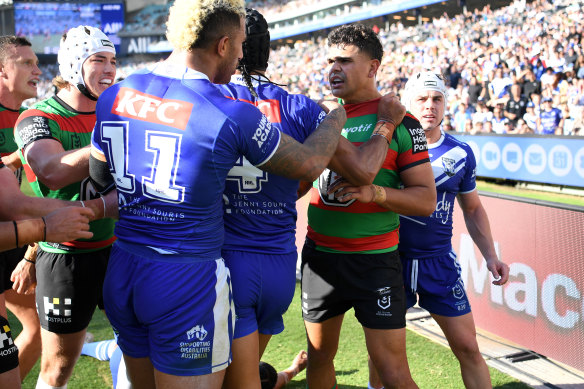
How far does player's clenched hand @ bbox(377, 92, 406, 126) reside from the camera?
316cm

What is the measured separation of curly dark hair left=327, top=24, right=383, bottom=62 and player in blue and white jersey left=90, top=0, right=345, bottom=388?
119cm

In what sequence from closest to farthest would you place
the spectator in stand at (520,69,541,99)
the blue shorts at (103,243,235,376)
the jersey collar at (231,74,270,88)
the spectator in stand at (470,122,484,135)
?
the blue shorts at (103,243,235,376), the jersey collar at (231,74,270,88), the spectator in stand at (520,69,541,99), the spectator in stand at (470,122,484,135)

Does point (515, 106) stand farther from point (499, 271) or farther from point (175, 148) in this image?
point (175, 148)

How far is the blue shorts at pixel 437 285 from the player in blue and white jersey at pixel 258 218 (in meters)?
1.40

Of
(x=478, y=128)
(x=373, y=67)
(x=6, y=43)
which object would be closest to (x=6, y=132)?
(x=6, y=43)

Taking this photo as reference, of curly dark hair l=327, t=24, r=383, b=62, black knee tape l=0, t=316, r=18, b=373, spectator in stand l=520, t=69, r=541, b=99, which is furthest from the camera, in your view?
spectator in stand l=520, t=69, r=541, b=99

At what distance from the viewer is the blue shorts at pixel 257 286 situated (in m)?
2.64

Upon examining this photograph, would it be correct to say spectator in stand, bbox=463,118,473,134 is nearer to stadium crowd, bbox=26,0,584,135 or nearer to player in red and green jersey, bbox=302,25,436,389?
stadium crowd, bbox=26,0,584,135

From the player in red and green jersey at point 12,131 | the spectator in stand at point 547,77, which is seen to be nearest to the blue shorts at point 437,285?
the player in red and green jersey at point 12,131

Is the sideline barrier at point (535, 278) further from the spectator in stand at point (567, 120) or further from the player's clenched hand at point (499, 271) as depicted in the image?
the spectator in stand at point (567, 120)

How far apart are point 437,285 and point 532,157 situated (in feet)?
36.8

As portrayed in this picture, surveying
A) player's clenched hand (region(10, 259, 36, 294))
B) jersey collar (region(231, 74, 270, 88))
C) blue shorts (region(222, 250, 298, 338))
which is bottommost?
player's clenched hand (region(10, 259, 36, 294))

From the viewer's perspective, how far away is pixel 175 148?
2.22 m

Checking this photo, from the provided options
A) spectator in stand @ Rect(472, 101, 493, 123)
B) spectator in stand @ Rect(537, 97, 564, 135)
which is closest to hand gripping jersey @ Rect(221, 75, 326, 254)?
spectator in stand @ Rect(537, 97, 564, 135)
